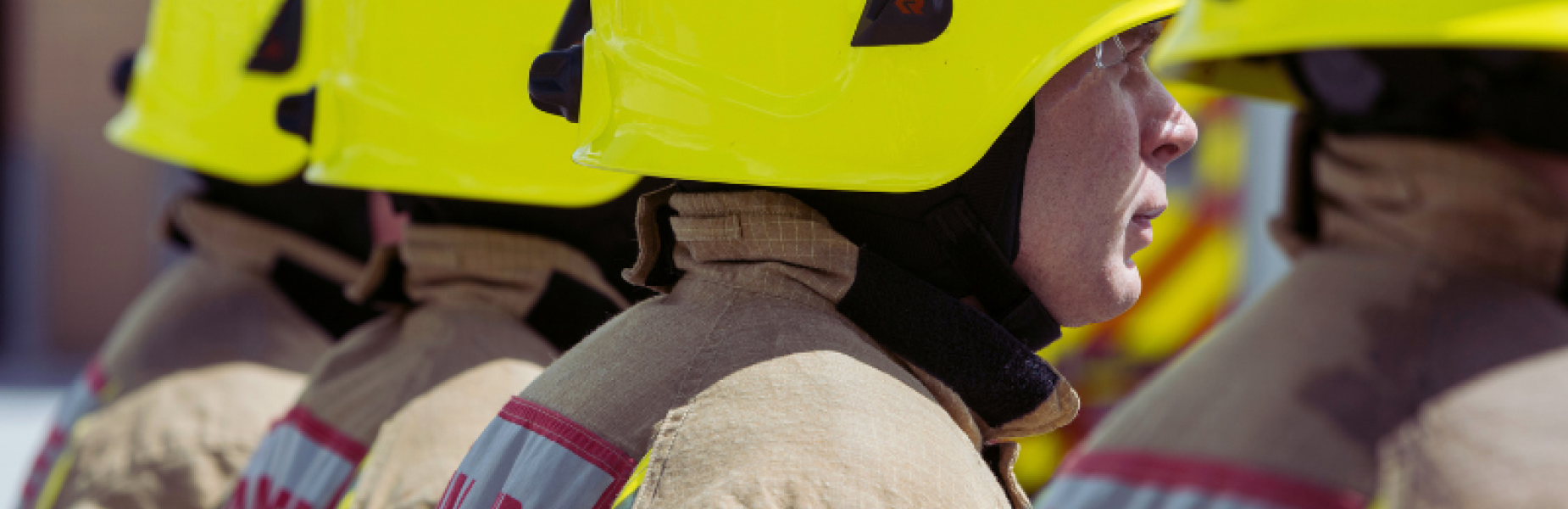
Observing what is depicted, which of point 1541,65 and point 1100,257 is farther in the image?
point 1100,257

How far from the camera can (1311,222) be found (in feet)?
5.49

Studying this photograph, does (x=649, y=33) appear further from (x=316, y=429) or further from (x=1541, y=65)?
(x=316, y=429)

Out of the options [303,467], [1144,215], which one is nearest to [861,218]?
[1144,215]

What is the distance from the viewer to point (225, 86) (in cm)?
379

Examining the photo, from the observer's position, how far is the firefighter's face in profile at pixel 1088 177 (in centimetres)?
182

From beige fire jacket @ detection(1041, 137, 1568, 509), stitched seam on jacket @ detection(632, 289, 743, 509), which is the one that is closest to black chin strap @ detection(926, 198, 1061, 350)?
beige fire jacket @ detection(1041, 137, 1568, 509)

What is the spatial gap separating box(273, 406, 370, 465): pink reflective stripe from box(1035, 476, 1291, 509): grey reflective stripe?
1391 mm

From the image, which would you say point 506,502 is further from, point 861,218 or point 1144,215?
point 1144,215

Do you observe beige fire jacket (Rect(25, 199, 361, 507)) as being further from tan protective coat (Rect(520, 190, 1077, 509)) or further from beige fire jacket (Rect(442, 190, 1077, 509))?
tan protective coat (Rect(520, 190, 1077, 509))

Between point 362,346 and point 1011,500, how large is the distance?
1.47 metres

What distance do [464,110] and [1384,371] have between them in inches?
73.8

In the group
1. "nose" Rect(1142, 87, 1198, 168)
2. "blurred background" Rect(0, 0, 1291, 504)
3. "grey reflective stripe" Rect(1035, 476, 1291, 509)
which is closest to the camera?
"grey reflective stripe" Rect(1035, 476, 1291, 509)

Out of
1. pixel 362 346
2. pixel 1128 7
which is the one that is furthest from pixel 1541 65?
pixel 362 346

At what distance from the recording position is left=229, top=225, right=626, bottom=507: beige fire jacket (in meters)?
2.35
